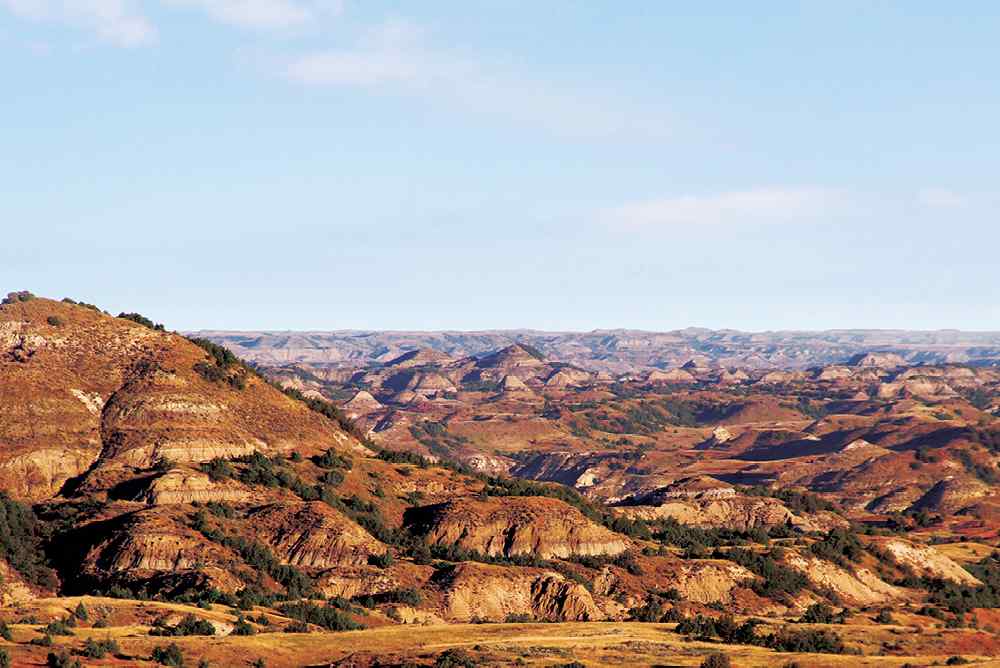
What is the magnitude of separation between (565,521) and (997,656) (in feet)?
173

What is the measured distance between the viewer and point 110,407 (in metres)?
164

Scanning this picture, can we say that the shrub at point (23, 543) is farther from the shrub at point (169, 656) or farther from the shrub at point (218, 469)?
the shrub at point (169, 656)

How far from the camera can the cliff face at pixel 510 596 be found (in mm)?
124625

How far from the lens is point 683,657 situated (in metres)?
95.2

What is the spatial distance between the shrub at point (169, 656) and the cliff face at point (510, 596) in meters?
36.0

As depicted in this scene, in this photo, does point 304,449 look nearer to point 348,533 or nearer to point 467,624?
point 348,533

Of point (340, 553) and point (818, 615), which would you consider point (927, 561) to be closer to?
point (818, 615)

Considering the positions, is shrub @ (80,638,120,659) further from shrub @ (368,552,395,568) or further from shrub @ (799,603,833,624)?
shrub @ (799,603,833,624)

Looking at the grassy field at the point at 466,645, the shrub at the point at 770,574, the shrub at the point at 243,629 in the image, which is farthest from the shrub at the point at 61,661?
the shrub at the point at 770,574

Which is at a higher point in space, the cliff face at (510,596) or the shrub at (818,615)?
the cliff face at (510,596)

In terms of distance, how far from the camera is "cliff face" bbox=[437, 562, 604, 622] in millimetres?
124625

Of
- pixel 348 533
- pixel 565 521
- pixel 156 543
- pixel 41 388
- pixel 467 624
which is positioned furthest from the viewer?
pixel 41 388

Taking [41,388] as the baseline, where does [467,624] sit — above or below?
below

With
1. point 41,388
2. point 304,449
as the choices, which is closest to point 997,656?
point 304,449
